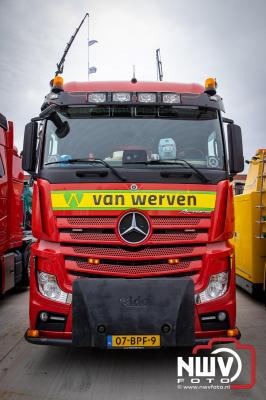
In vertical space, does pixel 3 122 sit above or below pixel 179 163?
above

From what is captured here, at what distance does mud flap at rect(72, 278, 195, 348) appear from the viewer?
3805mm

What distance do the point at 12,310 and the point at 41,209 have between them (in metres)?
3.66

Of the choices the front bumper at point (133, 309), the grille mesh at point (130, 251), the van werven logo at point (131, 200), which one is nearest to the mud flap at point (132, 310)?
the front bumper at point (133, 309)

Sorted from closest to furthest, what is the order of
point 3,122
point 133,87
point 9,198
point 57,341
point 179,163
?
point 57,341 → point 179,163 → point 133,87 → point 3,122 → point 9,198

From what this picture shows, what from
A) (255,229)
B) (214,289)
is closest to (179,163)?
(214,289)

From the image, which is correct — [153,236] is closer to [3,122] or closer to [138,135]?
[138,135]

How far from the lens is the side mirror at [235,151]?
4582 millimetres

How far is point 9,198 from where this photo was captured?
24.5ft

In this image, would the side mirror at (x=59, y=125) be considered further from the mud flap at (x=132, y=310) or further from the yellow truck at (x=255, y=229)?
the yellow truck at (x=255, y=229)

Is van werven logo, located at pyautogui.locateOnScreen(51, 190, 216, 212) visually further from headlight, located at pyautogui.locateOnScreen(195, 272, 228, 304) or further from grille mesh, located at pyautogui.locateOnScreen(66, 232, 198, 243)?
headlight, located at pyautogui.locateOnScreen(195, 272, 228, 304)

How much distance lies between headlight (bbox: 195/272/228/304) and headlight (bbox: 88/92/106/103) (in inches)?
86.2

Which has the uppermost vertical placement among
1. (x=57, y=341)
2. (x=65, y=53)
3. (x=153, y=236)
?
(x=65, y=53)
